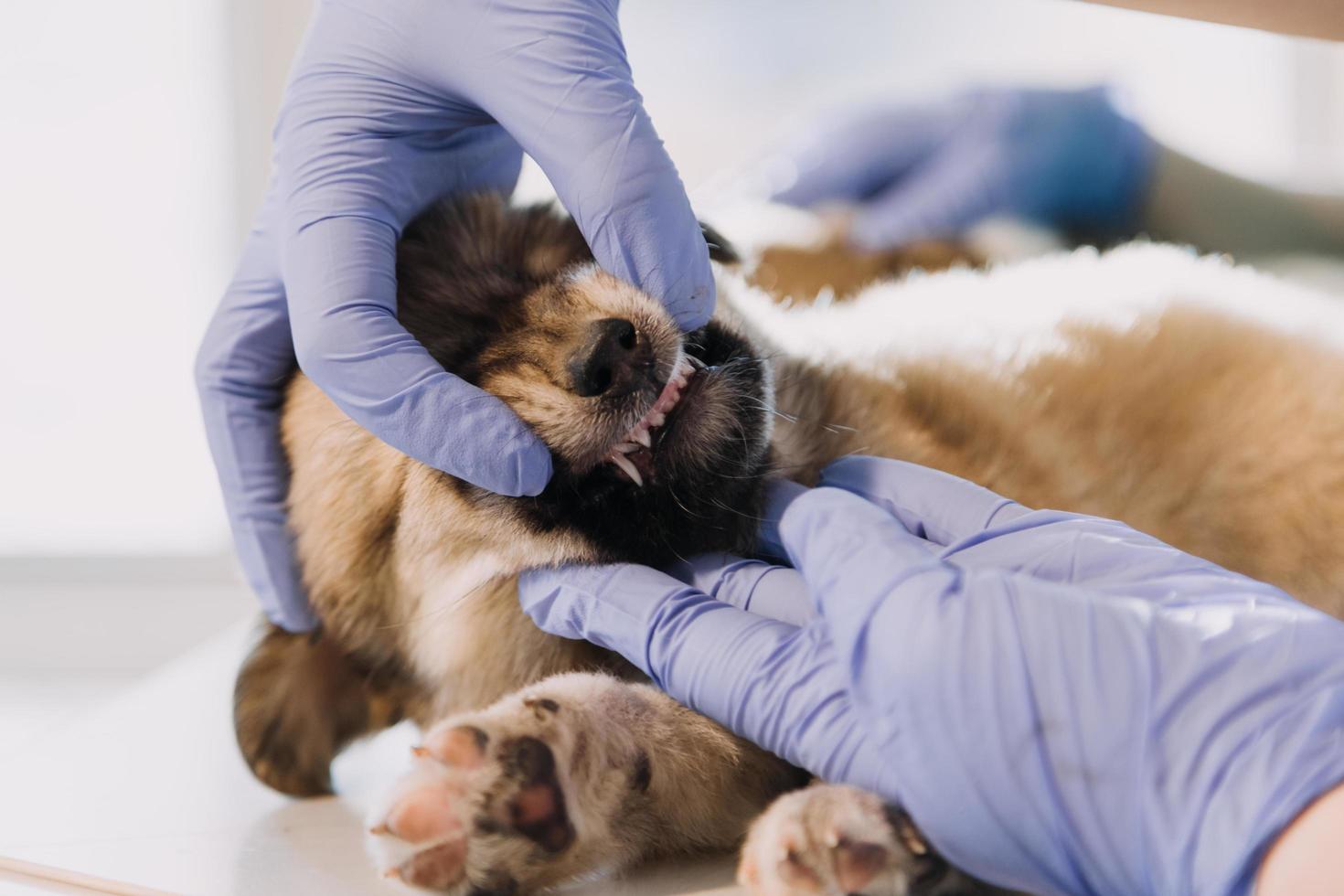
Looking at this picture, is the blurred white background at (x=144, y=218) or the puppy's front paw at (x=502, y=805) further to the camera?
the blurred white background at (x=144, y=218)

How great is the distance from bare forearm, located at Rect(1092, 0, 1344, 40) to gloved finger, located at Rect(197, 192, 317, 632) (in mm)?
1066

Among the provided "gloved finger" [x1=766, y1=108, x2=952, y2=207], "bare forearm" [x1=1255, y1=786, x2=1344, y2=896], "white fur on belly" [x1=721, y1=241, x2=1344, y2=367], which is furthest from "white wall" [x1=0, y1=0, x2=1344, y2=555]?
"bare forearm" [x1=1255, y1=786, x2=1344, y2=896]

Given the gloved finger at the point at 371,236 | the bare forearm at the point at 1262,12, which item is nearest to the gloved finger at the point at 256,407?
the gloved finger at the point at 371,236

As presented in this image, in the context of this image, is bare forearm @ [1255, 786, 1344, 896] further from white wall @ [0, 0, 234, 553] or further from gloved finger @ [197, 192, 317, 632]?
white wall @ [0, 0, 234, 553]

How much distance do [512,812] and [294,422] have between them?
0.64m

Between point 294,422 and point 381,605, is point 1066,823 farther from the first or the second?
point 294,422

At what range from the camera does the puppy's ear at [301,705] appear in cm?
137

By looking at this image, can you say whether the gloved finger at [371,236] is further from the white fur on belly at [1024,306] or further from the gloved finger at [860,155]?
the gloved finger at [860,155]

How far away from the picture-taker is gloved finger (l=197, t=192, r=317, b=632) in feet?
Result: 4.40

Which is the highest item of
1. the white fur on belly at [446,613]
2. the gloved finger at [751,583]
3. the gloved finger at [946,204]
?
the gloved finger at [946,204]

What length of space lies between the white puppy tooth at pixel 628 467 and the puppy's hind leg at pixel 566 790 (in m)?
0.20

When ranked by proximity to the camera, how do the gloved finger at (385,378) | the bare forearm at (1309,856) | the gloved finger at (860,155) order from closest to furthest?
the bare forearm at (1309,856) → the gloved finger at (385,378) → the gloved finger at (860,155)

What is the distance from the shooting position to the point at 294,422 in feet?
4.42

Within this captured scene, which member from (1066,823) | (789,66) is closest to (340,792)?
(1066,823)
